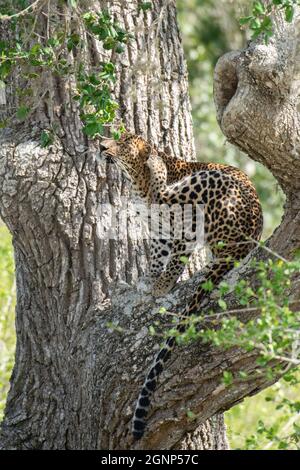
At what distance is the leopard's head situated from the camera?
7.33 metres

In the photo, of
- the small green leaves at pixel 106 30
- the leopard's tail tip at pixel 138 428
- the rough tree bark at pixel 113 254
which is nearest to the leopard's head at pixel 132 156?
the rough tree bark at pixel 113 254

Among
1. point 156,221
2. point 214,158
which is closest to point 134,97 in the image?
point 156,221

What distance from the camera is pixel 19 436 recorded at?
7.10m

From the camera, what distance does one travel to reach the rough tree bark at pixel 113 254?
6117 mm

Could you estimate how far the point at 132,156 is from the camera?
7336mm

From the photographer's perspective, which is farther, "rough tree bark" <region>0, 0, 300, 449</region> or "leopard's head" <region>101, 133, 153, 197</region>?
"leopard's head" <region>101, 133, 153, 197</region>

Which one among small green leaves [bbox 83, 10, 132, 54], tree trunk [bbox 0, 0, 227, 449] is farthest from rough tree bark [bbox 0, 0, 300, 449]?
small green leaves [bbox 83, 10, 132, 54]

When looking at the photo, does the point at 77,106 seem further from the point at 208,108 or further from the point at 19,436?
the point at 208,108

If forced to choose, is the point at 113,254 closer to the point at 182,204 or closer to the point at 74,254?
the point at 74,254

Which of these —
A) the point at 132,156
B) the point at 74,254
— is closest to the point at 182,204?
the point at 132,156

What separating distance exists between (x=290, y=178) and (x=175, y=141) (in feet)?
5.57

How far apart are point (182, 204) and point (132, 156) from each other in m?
0.52

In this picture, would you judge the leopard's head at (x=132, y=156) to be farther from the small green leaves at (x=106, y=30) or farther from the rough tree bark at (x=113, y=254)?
the small green leaves at (x=106, y=30)

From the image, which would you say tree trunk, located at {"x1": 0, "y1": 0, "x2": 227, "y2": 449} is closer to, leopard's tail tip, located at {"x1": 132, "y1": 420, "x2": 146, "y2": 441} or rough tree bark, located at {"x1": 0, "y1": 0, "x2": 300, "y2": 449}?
rough tree bark, located at {"x1": 0, "y1": 0, "x2": 300, "y2": 449}
